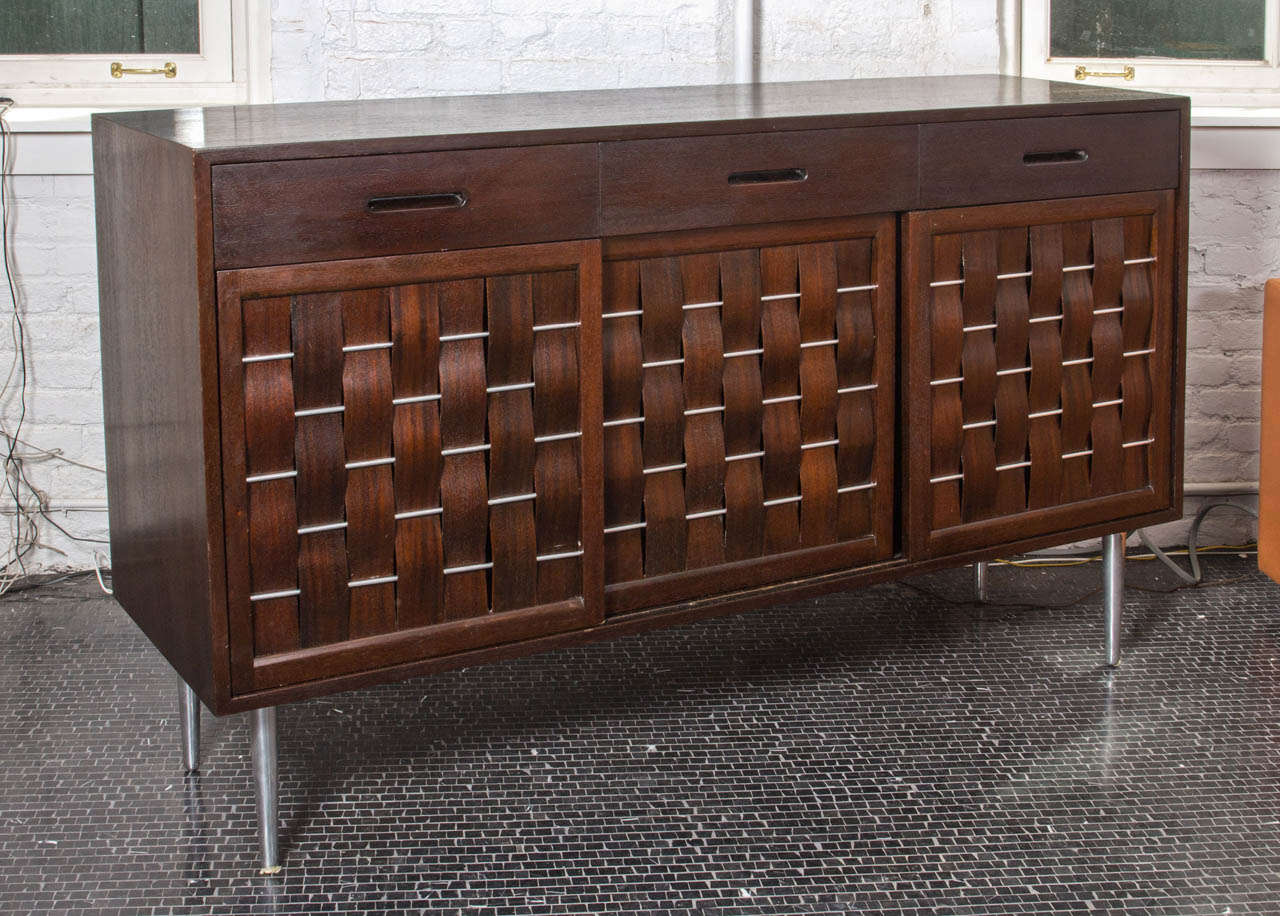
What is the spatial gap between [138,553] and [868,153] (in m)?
1.28

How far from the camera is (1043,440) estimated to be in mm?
2732

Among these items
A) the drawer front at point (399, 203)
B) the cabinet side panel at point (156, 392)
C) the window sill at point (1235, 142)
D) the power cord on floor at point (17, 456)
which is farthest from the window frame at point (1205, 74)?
the power cord on floor at point (17, 456)

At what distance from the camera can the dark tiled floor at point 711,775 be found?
2.20 metres

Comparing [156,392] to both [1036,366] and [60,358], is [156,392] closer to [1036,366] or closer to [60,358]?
[60,358]

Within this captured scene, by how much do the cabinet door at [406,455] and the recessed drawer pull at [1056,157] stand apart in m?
0.84

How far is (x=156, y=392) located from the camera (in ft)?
7.16

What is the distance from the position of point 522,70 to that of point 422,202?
1.12m

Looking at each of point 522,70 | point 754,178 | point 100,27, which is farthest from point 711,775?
point 100,27

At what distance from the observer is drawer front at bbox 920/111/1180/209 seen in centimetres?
252

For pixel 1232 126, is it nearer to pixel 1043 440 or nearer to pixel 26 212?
pixel 1043 440

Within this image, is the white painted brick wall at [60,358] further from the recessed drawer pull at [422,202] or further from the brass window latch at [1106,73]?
the brass window latch at [1106,73]

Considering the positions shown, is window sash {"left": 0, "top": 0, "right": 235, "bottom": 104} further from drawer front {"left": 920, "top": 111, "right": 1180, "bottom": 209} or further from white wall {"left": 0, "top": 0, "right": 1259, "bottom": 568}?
drawer front {"left": 920, "top": 111, "right": 1180, "bottom": 209}

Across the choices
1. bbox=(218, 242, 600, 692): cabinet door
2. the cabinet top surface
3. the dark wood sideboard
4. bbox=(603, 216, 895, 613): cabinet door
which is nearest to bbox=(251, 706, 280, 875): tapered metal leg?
the dark wood sideboard

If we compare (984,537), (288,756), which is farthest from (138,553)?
(984,537)
